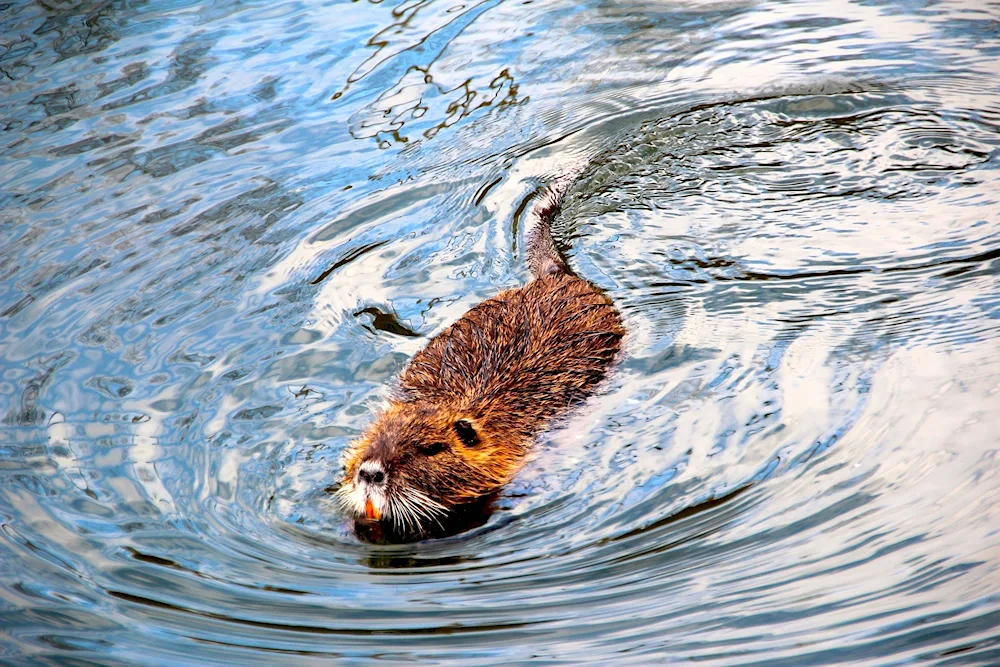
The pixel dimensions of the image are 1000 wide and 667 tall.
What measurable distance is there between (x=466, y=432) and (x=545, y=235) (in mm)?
1733

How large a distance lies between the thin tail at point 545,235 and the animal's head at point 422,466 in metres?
1.25

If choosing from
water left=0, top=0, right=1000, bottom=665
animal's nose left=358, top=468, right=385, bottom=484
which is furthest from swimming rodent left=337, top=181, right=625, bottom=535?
water left=0, top=0, right=1000, bottom=665

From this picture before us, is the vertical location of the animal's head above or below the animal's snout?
below

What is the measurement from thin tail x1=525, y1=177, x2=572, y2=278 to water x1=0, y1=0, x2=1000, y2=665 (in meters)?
0.12

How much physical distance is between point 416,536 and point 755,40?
17.2ft

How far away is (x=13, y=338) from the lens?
16.0ft

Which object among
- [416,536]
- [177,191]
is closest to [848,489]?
[416,536]

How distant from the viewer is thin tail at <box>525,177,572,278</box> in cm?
531

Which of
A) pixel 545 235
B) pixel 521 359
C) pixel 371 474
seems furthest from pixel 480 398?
pixel 545 235

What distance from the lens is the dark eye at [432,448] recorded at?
4046 mm

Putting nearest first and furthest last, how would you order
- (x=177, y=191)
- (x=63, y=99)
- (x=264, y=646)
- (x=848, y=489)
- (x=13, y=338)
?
(x=264, y=646)
(x=848, y=489)
(x=13, y=338)
(x=177, y=191)
(x=63, y=99)

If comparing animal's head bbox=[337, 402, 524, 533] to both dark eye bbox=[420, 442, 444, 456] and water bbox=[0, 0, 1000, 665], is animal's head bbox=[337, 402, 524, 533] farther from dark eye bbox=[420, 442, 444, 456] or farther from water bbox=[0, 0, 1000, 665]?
water bbox=[0, 0, 1000, 665]

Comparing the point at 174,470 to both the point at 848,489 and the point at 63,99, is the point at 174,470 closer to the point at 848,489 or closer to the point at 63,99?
the point at 848,489

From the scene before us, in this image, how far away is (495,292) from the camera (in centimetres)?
532
